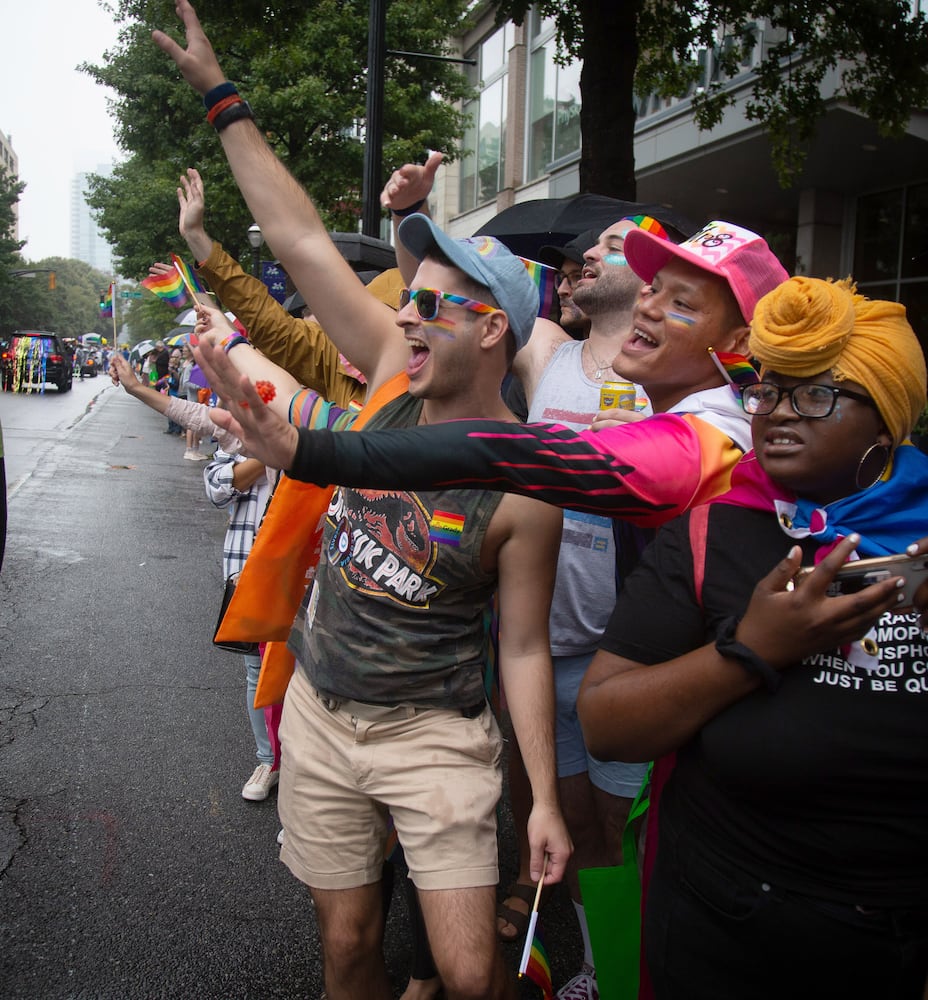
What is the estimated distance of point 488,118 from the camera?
2466cm

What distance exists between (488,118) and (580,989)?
24422mm

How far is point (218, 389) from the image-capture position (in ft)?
5.00

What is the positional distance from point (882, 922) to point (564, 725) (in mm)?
1531

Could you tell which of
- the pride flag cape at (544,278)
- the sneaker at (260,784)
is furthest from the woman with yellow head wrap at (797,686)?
the sneaker at (260,784)

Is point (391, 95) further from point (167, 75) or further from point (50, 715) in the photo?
point (50, 715)

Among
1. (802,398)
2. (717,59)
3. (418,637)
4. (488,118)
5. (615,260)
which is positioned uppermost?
(488,118)

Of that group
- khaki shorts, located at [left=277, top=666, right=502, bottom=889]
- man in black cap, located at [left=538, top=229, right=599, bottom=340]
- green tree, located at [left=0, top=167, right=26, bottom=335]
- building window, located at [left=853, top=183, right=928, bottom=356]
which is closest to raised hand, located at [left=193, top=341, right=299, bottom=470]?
khaki shorts, located at [left=277, top=666, right=502, bottom=889]

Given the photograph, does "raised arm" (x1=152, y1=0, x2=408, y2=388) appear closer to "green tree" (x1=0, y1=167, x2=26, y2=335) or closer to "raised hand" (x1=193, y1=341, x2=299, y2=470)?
"raised hand" (x1=193, y1=341, x2=299, y2=470)

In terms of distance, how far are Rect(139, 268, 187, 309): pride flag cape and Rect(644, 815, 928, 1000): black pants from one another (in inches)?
92.8

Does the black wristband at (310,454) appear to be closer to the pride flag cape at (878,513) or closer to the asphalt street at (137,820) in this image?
the pride flag cape at (878,513)

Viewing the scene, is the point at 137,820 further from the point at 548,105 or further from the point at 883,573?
the point at 548,105

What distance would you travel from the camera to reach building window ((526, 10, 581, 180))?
19594mm

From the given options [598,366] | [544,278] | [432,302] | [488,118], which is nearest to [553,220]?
[544,278]

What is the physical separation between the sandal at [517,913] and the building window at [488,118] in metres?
21.9
